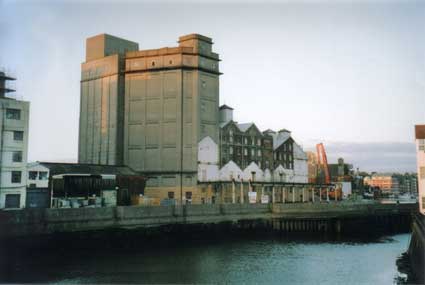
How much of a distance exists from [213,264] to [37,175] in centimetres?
2767

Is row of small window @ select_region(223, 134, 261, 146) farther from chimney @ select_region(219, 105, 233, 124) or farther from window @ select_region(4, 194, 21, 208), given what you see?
window @ select_region(4, 194, 21, 208)

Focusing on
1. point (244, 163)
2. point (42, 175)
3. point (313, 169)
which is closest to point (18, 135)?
point (42, 175)

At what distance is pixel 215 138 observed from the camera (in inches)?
3130

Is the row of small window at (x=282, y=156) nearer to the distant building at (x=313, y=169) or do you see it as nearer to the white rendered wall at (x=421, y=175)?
the white rendered wall at (x=421, y=175)

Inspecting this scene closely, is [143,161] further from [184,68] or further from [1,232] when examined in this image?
[1,232]

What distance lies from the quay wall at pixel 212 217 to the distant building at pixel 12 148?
7913 millimetres

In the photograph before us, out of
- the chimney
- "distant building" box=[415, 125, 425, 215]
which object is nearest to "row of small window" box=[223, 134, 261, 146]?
the chimney

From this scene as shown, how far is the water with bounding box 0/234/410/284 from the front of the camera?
34125 millimetres

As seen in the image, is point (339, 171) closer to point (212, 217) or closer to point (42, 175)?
point (212, 217)

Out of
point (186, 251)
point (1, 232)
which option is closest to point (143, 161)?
point (186, 251)

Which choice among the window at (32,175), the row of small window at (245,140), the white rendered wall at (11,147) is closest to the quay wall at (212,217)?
the white rendered wall at (11,147)

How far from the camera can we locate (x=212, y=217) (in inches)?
→ 2477

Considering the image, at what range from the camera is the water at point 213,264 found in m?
34.1

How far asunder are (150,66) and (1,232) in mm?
44247
